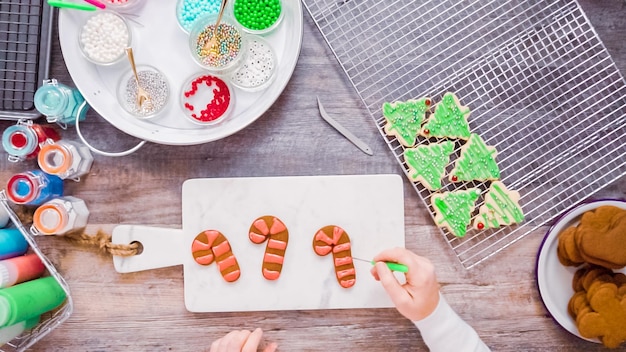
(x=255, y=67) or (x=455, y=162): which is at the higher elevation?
(x=255, y=67)

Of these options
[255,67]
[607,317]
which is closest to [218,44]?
[255,67]

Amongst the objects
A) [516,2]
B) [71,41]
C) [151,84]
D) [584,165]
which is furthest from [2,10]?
[584,165]

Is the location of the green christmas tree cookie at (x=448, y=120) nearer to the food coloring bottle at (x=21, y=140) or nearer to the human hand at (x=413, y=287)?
the human hand at (x=413, y=287)

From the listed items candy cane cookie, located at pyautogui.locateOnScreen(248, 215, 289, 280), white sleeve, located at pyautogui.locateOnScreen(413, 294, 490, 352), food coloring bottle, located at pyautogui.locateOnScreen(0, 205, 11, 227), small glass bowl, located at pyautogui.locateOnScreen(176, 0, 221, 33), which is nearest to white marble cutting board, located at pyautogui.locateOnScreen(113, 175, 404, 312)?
candy cane cookie, located at pyautogui.locateOnScreen(248, 215, 289, 280)

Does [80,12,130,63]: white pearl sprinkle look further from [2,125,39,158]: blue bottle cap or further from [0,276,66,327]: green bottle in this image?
[0,276,66,327]: green bottle

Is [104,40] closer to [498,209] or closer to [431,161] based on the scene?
[431,161]

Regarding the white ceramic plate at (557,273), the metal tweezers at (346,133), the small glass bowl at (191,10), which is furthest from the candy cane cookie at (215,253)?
the white ceramic plate at (557,273)
